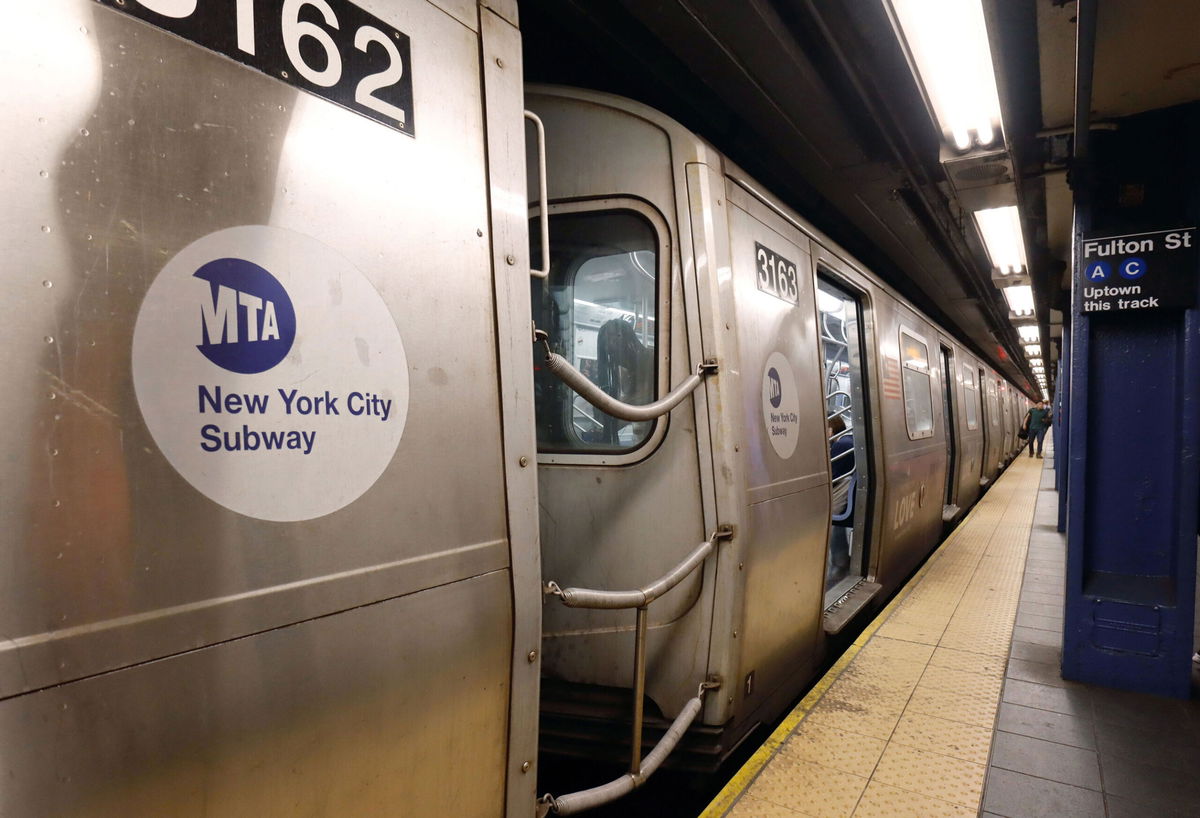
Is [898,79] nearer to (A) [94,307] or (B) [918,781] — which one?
(B) [918,781]

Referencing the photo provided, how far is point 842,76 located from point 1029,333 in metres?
12.0

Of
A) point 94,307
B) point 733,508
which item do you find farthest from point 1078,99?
point 94,307

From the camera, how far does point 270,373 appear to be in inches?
42.2

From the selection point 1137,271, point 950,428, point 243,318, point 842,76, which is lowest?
point 950,428

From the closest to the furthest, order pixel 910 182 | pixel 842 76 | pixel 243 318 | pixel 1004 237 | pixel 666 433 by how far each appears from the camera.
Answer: pixel 243 318 < pixel 666 433 < pixel 842 76 < pixel 910 182 < pixel 1004 237

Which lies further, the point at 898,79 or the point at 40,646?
the point at 898,79

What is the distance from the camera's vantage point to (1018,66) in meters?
3.00

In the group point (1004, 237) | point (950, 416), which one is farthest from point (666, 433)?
point (950, 416)

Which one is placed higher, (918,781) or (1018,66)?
(1018,66)

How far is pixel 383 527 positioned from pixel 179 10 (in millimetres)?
878

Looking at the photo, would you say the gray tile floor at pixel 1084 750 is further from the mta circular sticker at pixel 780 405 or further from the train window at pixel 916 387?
the train window at pixel 916 387

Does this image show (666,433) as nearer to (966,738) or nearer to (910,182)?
(966,738)

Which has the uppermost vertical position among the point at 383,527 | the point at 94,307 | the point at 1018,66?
the point at 1018,66

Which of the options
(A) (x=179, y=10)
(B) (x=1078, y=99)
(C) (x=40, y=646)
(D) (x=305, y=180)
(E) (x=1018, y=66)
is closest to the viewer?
(C) (x=40, y=646)
